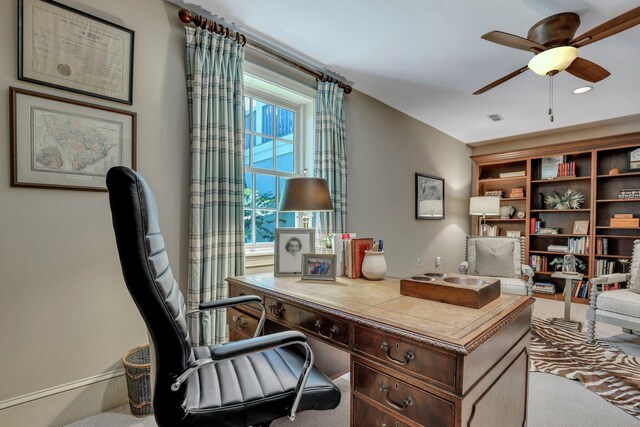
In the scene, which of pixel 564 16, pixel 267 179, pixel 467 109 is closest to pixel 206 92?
pixel 267 179

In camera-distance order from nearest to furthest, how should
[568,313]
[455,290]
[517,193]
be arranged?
[455,290]
[568,313]
[517,193]

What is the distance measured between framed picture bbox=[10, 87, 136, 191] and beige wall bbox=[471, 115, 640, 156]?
5.43 m

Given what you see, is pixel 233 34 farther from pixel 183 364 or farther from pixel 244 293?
pixel 183 364

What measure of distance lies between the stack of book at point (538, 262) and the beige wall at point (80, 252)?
505 cm

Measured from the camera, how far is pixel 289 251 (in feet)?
6.42

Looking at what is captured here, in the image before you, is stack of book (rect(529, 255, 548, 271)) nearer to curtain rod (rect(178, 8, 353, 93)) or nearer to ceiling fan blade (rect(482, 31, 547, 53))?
ceiling fan blade (rect(482, 31, 547, 53))

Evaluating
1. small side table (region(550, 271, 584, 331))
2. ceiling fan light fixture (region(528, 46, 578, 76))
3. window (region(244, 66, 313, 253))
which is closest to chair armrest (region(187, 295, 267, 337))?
window (region(244, 66, 313, 253))

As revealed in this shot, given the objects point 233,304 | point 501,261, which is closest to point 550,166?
point 501,261

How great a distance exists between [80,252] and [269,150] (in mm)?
1594

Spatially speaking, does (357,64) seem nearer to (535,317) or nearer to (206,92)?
(206,92)

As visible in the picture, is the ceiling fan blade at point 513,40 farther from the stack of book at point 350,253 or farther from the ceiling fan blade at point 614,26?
the stack of book at point 350,253

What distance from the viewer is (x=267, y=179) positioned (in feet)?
9.14

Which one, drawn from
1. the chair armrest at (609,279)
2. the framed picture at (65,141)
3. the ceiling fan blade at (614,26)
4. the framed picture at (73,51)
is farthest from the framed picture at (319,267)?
the chair armrest at (609,279)

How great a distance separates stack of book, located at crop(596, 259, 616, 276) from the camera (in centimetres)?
418
